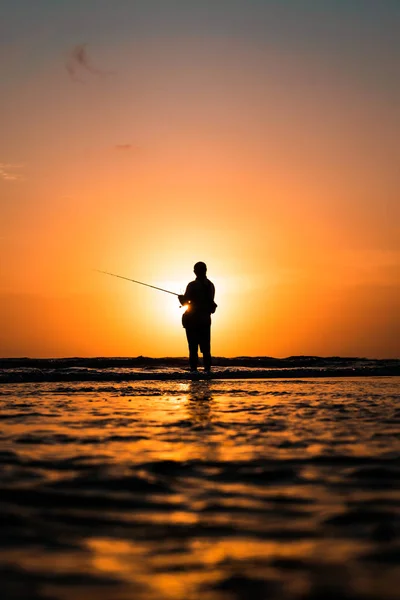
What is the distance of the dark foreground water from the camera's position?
6.88 ft

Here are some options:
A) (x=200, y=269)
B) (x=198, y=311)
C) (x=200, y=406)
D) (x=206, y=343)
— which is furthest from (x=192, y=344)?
(x=200, y=406)

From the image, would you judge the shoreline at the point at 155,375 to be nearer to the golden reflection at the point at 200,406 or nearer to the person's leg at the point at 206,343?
the person's leg at the point at 206,343

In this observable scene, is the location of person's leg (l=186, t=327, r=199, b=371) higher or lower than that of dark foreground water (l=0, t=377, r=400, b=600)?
higher

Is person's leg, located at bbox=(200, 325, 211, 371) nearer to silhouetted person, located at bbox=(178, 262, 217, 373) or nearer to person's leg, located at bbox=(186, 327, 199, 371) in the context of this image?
silhouetted person, located at bbox=(178, 262, 217, 373)

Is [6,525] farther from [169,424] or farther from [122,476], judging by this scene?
[169,424]

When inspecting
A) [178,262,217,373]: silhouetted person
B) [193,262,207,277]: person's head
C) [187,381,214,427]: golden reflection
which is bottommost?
[187,381,214,427]: golden reflection

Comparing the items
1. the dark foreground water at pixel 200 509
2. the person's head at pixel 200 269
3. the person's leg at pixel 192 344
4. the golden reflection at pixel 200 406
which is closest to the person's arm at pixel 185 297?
the person's head at pixel 200 269

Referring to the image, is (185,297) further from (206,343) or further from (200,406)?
(200,406)

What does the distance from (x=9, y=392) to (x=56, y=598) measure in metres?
8.49

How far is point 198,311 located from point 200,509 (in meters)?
13.0

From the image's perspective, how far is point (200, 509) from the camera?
293cm

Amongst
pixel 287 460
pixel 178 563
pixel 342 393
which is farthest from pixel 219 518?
pixel 342 393

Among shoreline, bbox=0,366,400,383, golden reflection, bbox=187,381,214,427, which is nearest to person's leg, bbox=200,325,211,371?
shoreline, bbox=0,366,400,383

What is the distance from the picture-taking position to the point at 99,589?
204 centimetres
